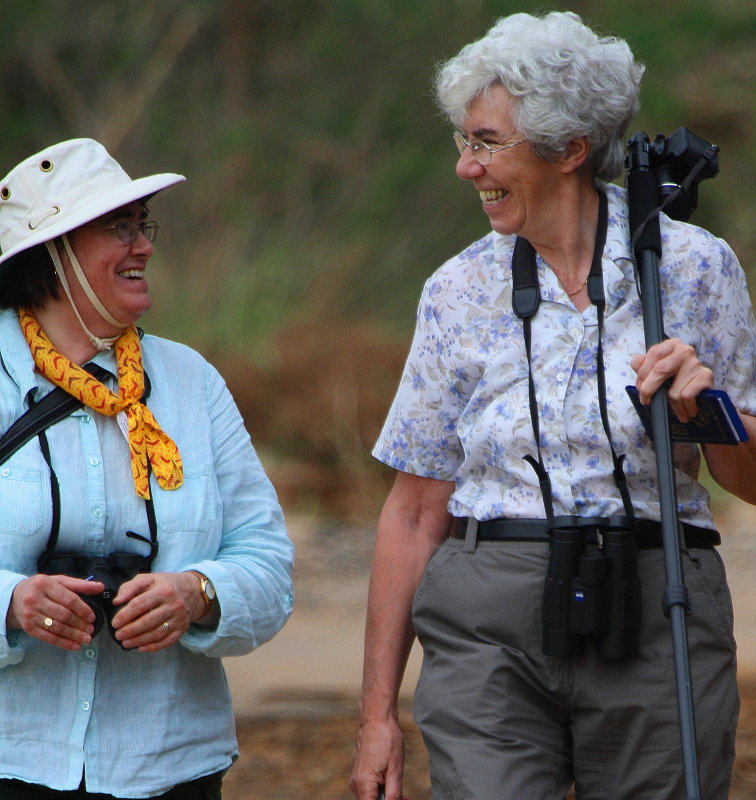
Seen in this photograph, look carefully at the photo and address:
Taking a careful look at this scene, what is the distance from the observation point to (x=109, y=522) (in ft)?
9.27

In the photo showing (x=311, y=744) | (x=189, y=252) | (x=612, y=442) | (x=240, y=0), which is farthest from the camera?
(x=240, y=0)

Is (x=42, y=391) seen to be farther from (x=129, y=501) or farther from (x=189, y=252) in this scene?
(x=189, y=252)

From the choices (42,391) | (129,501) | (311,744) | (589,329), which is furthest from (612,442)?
(311,744)

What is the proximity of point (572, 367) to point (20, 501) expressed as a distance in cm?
104

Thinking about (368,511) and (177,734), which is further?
(368,511)

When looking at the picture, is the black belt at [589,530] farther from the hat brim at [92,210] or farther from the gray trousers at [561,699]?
the hat brim at [92,210]

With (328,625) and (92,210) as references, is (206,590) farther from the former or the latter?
(328,625)

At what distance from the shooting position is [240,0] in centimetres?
1583

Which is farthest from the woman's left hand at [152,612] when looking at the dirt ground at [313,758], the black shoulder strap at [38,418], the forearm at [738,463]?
the dirt ground at [313,758]

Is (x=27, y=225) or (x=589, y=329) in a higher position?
(x=27, y=225)

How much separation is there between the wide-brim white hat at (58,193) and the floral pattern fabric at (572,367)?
25.7 inches

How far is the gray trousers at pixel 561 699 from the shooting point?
2682 mm

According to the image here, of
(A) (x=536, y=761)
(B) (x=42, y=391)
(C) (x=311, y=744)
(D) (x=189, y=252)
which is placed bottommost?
(C) (x=311, y=744)

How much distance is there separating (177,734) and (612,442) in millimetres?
986
